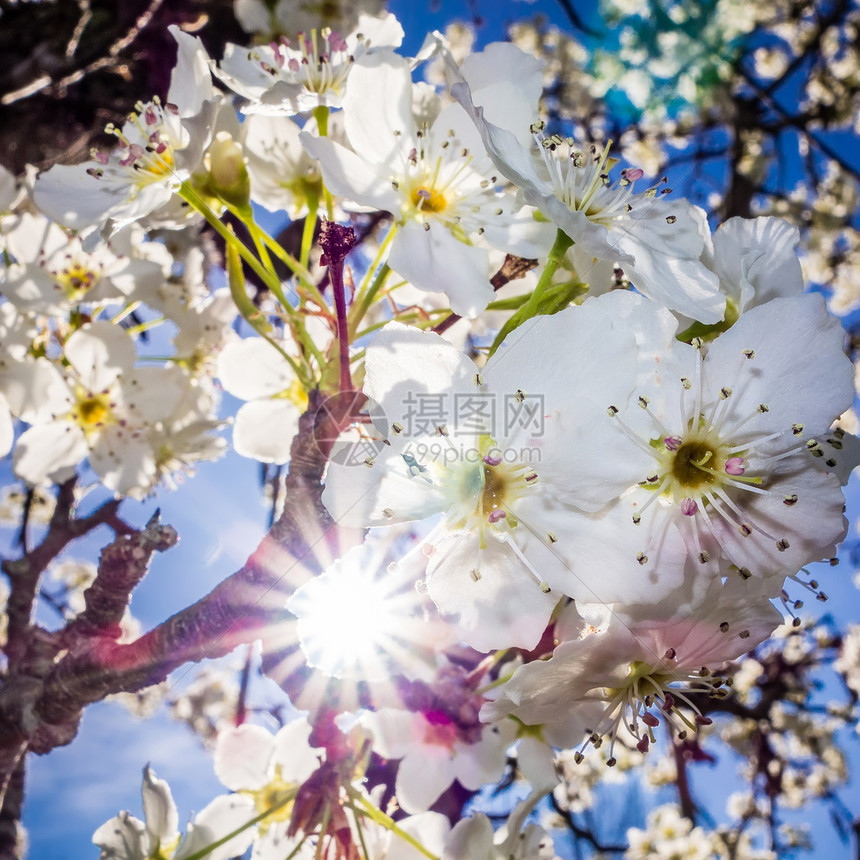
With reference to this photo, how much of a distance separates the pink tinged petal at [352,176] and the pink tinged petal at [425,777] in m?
0.97

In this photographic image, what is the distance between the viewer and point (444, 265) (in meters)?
0.90

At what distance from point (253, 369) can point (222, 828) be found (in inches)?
35.4

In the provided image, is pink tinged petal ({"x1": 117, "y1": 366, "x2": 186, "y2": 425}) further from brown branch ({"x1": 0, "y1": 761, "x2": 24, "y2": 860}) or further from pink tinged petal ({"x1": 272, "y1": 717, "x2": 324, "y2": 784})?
brown branch ({"x1": 0, "y1": 761, "x2": 24, "y2": 860})

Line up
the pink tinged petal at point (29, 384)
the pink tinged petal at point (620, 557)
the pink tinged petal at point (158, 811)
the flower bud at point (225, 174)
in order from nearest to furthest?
the pink tinged petal at point (620, 557), the flower bud at point (225, 174), the pink tinged petal at point (158, 811), the pink tinged petal at point (29, 384)

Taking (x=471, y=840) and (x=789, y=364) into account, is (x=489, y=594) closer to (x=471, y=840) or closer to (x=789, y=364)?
(x=789, y=364)

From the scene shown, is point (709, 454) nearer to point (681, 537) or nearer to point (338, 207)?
point (681, 537)

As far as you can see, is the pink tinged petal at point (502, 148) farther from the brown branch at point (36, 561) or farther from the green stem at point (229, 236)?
the brown branch at point (36, 561)

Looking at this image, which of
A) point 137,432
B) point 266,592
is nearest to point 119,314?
point 137,432

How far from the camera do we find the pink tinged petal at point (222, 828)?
1.24 meters

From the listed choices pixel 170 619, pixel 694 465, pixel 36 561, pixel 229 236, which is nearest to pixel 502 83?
pixel 229 236

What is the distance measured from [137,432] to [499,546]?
1264 millimetres

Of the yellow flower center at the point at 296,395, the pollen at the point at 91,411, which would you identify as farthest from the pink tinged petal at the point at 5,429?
the yellow flower center at the point at 296,395

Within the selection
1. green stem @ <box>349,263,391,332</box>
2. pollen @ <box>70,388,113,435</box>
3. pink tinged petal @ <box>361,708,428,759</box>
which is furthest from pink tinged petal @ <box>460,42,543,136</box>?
pollen @ <box>70,388,113,435</box>

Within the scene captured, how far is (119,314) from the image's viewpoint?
172 centimetres
